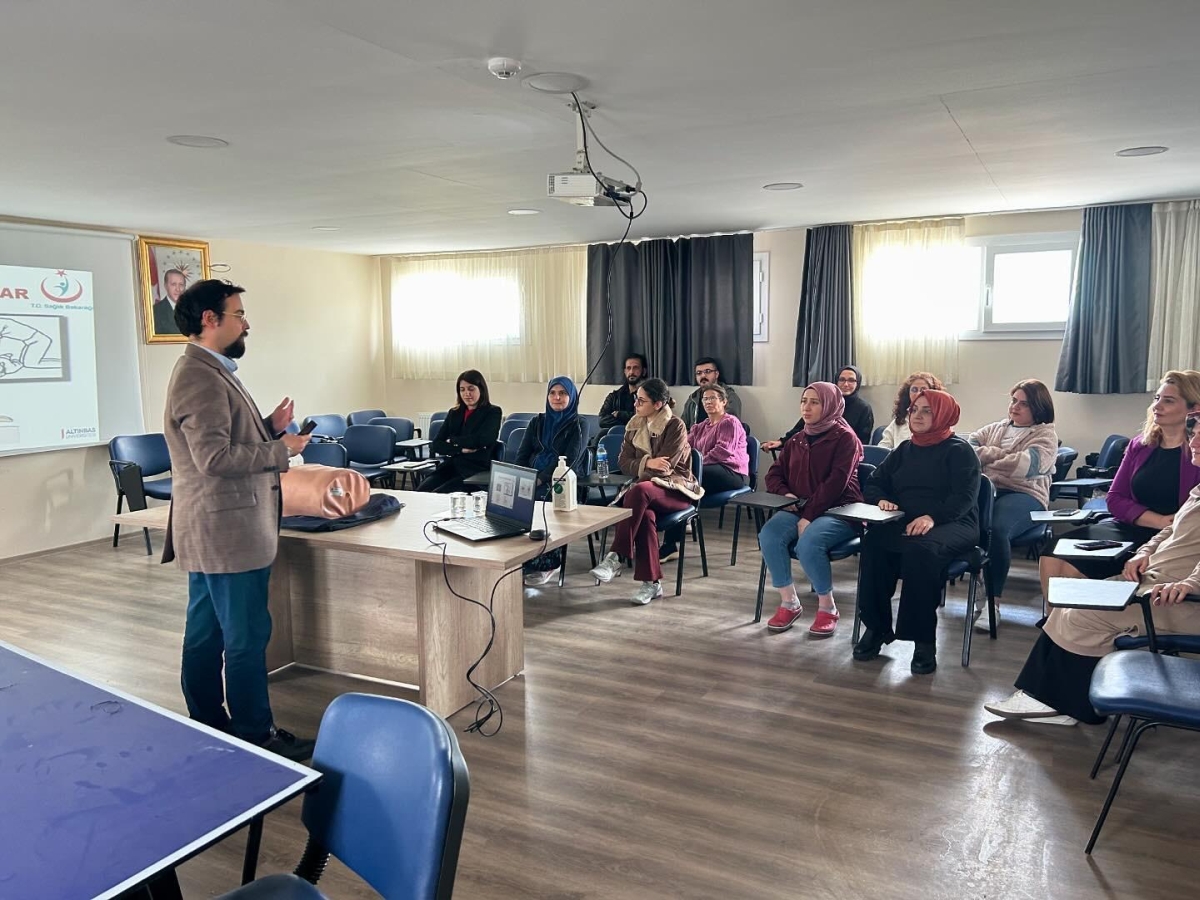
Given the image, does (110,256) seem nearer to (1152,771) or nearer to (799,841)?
(799,841)

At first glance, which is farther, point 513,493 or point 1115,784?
point 513,493

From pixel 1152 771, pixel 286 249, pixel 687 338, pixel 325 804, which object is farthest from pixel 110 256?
pixel 1152 771

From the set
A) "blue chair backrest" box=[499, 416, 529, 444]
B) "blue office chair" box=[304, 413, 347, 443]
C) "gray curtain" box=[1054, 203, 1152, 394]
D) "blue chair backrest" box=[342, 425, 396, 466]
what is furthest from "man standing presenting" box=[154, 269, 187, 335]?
"gray curtain" box=[1054, 203, 1152, 394]

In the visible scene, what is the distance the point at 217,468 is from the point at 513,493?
1119mm

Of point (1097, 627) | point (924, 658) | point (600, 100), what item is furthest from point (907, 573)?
point (600, 100)

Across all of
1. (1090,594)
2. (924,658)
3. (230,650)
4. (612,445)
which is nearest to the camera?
(1090,594)

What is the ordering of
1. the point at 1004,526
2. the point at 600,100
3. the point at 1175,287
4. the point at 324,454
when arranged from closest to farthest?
the point at 600,100
the point at 1004,526
the point at 324,454
the point at 1175,287

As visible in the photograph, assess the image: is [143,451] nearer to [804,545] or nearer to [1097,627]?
[804,545]

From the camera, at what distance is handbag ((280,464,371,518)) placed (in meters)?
3.51

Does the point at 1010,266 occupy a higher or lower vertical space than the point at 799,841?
higher

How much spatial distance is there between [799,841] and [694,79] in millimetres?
2501

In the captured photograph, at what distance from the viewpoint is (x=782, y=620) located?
14.6ft

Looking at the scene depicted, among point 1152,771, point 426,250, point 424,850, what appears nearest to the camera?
point 424,850

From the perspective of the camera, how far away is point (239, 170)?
4578 mm
